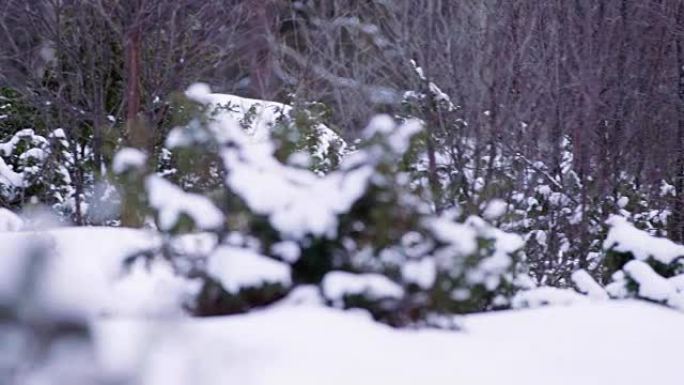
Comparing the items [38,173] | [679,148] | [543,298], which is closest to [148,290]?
[543,298]

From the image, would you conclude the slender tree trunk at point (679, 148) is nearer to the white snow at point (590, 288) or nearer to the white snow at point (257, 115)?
the white snow at point (257, 115)

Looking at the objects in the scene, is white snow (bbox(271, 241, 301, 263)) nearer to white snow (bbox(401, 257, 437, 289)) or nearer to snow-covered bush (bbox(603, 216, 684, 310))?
white snow (bbox(401, 257, 437, 289))

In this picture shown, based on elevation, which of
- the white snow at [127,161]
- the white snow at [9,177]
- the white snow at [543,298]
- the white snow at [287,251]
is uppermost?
the white snow at [9,177]

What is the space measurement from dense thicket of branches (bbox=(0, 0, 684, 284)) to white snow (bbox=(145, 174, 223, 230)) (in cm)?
402

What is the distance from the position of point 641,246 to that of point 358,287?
2.38 m

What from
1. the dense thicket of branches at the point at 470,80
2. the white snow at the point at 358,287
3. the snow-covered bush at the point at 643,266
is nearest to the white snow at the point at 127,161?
the white snow at the point at 358,287

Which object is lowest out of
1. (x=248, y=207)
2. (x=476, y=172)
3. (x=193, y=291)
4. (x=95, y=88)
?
(x=193, y=291)

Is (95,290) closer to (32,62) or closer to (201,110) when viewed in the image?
(201,110)

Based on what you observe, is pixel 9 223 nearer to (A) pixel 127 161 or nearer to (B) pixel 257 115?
(A) pixel 127 161

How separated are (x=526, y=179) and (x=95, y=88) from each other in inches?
157

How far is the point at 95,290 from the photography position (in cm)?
407

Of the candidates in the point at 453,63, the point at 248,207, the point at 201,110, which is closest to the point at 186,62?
the point at 453,63

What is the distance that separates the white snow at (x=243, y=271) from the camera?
4.15m

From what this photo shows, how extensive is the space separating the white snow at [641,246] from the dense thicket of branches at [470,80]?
6.91ft
